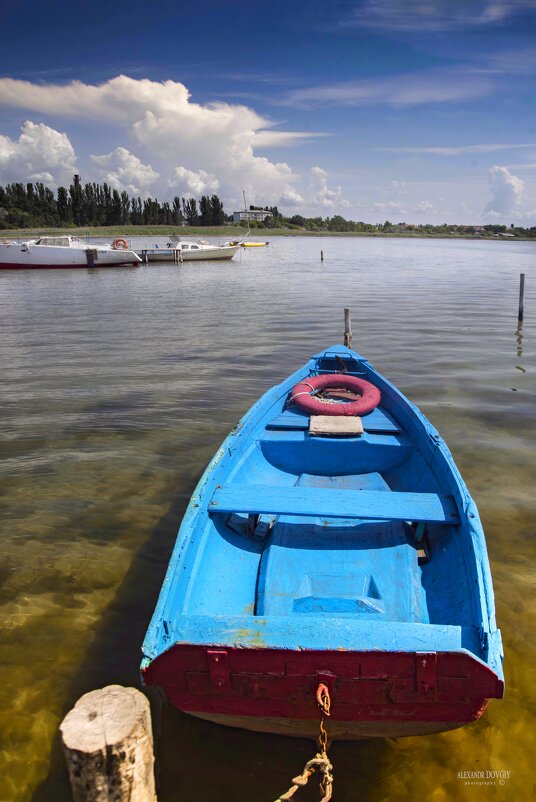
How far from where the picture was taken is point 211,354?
16.6 metres

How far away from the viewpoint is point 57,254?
46.6 metres

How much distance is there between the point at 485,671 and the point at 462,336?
1705 cm

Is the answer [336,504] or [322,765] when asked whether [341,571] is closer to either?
[336,504]

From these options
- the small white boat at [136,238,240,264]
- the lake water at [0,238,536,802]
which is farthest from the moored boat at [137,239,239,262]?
the lake water at [0,238,536,802]

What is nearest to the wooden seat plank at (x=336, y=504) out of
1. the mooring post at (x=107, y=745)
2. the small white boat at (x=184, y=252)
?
the mooring post at (x=107, y=745)

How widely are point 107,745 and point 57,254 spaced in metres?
49.7

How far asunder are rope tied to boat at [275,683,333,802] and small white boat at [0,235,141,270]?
48513 millimetres

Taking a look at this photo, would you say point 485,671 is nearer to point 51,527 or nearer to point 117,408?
point 51,527

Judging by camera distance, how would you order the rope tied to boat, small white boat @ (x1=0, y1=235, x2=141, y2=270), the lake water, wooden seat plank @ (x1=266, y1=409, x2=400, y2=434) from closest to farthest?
the rope tied to boat
the lake water
wooden seat plank @ (x1=266, y1=409, x2=400, y2=434)
small white boat @ (x1=0, y1=235, x2=141, y2=270)

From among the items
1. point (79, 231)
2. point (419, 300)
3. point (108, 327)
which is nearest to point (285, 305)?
point (419, 300)

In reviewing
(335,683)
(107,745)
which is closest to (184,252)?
(335,683)

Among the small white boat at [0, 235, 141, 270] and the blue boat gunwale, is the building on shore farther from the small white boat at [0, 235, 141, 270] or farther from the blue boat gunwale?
the blue boat gunwale

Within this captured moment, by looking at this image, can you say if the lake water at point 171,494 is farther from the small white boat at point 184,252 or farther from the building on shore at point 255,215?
the building on shore at point 255,215

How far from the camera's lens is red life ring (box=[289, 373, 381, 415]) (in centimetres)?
774
